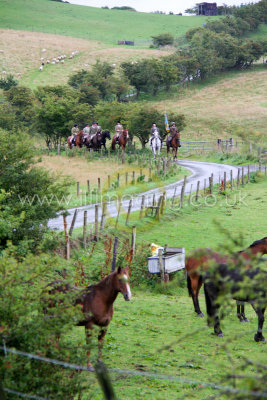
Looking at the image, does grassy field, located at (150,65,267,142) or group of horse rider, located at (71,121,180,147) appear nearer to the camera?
group of horse rider, located at (71,121,180,147)

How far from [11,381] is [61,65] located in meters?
93.7

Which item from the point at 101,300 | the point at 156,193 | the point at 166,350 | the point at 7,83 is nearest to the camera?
the point at 101,300

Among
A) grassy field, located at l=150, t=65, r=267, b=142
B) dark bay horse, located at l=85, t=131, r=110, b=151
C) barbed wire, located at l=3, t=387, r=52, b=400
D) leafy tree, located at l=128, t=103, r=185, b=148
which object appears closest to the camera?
barbed wire, located at l=3, t=387, r=52, b=400

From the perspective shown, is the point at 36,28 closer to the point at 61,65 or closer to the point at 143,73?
the point at 61,65

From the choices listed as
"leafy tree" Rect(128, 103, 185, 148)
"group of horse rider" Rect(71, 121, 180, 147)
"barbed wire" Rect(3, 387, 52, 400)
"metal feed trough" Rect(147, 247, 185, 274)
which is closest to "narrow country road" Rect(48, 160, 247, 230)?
"group of horse rider" Rect(71, 121, 180, 147)

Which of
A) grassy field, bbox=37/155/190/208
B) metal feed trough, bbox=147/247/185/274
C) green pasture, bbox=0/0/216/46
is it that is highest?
green pasture, bbox=0/0/216/46

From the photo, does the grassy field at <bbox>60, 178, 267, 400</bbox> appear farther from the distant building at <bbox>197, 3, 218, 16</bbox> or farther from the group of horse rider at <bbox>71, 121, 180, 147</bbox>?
the distant building at <bbox>197, 3, 218, 16</bbox>

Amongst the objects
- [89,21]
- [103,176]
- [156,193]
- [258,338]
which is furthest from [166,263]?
[89,21]

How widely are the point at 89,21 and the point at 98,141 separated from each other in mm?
102983

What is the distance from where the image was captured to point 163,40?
382 ft

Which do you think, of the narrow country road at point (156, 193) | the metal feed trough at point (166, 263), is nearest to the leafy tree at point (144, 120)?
the narrow country road at point (156, 193)

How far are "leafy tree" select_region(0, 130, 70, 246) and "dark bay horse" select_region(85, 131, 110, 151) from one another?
28553 mm

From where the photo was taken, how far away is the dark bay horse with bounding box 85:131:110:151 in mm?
45094

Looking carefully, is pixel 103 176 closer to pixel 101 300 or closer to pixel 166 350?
pixel 166 350
